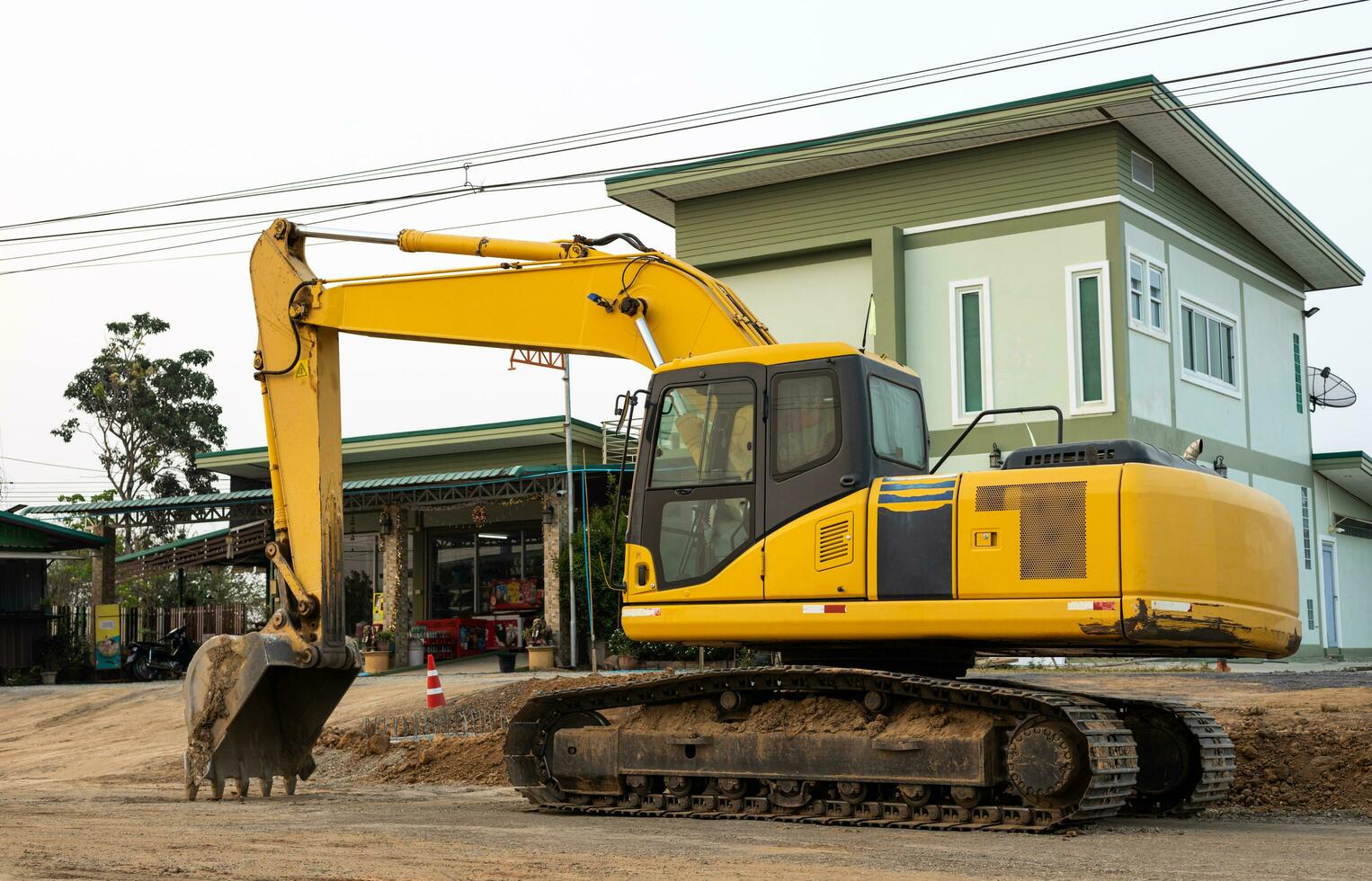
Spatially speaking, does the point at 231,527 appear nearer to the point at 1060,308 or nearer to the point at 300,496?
the point at 1060,308

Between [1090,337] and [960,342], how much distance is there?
95.4 inches

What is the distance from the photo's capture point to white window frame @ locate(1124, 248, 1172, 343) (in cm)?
2581

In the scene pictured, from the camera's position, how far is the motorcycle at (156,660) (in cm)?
3192

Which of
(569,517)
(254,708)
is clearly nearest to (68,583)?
(569,517)

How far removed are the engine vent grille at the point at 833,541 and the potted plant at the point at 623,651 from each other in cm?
1821

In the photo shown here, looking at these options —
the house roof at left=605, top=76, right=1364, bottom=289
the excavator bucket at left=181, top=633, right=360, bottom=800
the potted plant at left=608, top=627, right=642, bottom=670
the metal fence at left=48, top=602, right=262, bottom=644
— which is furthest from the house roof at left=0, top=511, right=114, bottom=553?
the excavator bucket at left=181, top=633, right=360, bottom=800

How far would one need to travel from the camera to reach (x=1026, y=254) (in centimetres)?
2650

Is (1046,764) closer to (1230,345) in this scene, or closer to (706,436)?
(706,436)

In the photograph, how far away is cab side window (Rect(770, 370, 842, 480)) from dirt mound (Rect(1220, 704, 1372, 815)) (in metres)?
4.73

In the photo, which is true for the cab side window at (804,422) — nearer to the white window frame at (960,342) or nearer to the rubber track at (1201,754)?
the rubber track at (1201,754)

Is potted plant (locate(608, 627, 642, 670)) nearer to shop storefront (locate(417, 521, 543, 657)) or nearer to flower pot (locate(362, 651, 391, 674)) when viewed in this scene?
flower pot (locate(362, 651, 391, 674))

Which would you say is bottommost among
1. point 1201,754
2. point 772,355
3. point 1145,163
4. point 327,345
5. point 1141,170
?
point 1201,754

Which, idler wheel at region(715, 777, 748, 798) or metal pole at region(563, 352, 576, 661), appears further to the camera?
metal pole at region(563, 352, 576, 661)

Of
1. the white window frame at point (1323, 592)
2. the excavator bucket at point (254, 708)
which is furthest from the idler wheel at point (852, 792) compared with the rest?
the white window frame at point (1323, 592)
